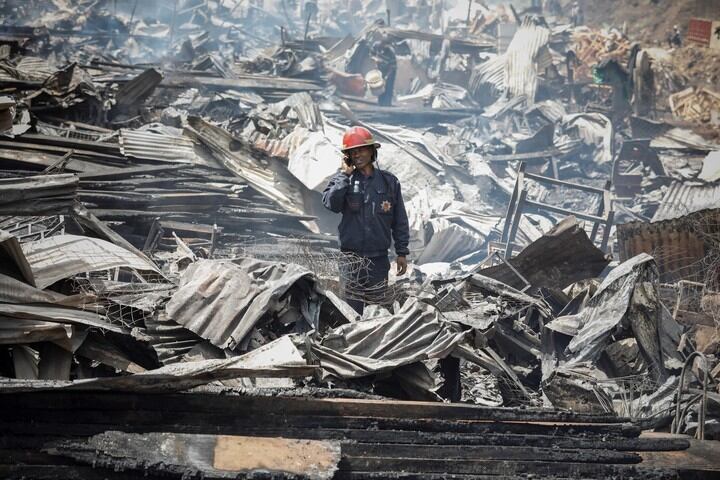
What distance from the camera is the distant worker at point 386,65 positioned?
18828 millimetres

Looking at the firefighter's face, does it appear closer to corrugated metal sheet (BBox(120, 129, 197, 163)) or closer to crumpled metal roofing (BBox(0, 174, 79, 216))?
crumpled metal roofing (BBox(0, 174, 79, 216))

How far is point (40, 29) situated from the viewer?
22516 millimetres

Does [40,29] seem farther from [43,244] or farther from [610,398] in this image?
[610,398]

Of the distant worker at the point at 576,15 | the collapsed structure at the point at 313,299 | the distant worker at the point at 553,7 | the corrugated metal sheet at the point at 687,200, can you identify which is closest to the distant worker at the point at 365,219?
the collapsed structure at the point at 313,299

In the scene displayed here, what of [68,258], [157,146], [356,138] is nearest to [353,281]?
[356,138]

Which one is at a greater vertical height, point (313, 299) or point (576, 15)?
point (576, 15)

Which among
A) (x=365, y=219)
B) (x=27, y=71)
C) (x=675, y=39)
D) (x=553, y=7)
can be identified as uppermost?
(x=553, y=7)

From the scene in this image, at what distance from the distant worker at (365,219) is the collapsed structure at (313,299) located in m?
0.26

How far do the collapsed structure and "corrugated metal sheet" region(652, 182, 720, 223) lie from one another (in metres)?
0.06

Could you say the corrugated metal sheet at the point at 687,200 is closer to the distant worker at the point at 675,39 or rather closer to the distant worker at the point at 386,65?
the distant worker at the point at 386,65

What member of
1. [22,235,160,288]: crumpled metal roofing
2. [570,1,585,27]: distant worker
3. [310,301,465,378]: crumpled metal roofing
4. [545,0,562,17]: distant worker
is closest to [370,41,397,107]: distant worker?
[570,1,585,27]: distant worker

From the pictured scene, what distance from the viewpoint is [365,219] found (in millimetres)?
5715

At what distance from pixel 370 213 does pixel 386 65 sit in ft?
47.1

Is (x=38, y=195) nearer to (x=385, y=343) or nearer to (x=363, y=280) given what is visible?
(x=385, y=343)
